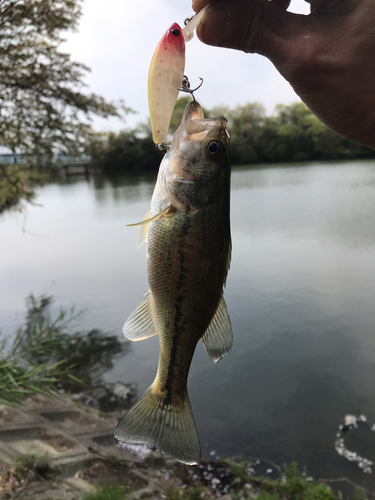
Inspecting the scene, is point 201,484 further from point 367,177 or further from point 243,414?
point 367,177

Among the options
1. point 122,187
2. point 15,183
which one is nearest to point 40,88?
point 15,183

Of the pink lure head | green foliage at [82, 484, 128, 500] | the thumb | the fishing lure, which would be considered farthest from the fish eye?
green foliage at [82, 484, 128, 500]

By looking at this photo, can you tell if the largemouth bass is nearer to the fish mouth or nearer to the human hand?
the fish mouth

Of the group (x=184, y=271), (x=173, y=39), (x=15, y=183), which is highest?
(x=173, y=39)

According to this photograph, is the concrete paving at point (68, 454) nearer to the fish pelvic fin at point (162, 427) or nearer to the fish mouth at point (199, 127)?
the fish pelvic fin at point (162, 427)

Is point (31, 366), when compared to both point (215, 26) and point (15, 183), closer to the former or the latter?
point (15, 183)

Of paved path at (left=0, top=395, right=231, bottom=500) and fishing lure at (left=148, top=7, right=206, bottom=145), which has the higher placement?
fishing lure at (left=148, top=7, right=206, bottom=145)

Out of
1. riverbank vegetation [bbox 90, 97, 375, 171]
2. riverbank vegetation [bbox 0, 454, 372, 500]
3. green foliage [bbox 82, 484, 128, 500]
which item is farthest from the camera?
riverbank vegetation [bbox 90, 97, 375, 171]
